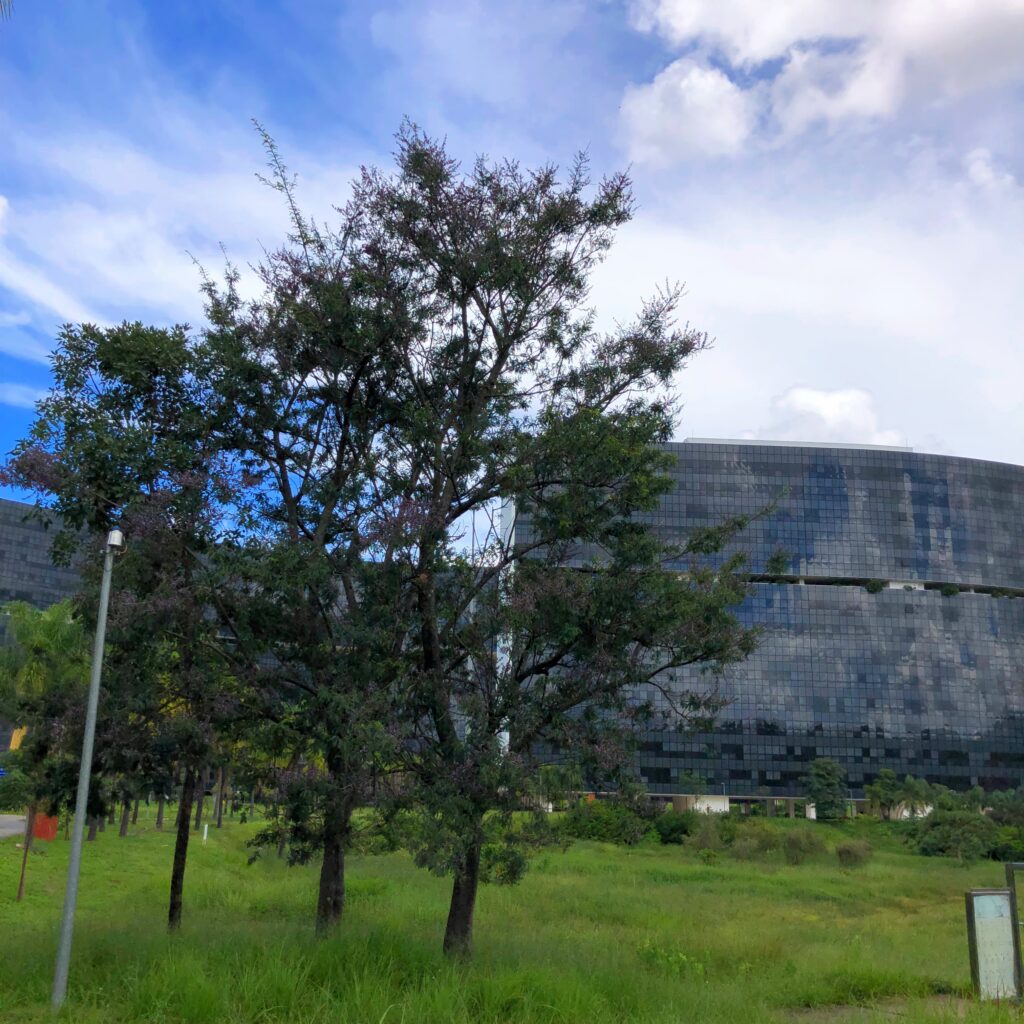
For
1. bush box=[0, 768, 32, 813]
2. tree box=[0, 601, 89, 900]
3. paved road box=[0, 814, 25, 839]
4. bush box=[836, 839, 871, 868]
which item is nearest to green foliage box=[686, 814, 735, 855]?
bush box=[836, 839, 871, 868]

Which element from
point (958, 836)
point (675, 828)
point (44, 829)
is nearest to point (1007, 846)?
point (958, 836)

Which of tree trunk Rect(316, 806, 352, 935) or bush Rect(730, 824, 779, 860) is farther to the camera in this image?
bush Rect(730, 824, 779, 860)

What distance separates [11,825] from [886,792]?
70.9m

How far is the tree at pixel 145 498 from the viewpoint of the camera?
14258 mm

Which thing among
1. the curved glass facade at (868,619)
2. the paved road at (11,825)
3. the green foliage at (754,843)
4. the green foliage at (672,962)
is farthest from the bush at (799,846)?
the paved road at (11,825)

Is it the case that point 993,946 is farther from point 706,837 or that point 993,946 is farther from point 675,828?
point 675,828

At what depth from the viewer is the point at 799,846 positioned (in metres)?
52.8

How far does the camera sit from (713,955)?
2034 centimetres

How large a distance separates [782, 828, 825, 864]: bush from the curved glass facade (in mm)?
36188

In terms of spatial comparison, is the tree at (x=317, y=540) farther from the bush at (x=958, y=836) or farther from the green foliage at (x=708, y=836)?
the bush at (x=958, y=836)

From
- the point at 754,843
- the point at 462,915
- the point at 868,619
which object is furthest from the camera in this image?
the point at 868,619

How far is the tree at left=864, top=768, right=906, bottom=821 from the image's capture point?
284 feet

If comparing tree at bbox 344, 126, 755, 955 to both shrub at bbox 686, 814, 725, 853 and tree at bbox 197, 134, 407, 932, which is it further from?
shrub at bbox 686, 814, 725, 853

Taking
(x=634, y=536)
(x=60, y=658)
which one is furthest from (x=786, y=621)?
(x=634, y=536)
